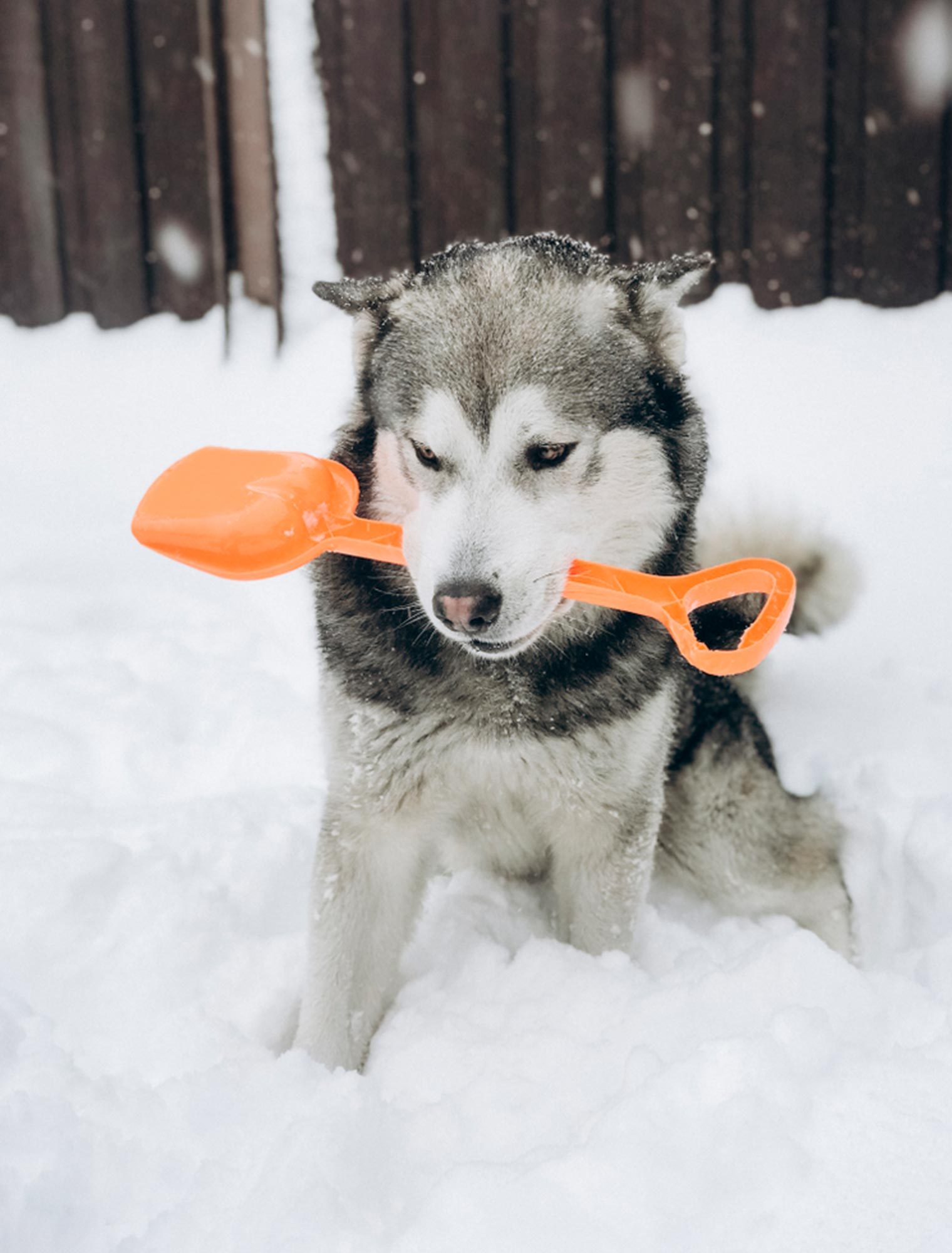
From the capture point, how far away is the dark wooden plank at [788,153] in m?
4.24

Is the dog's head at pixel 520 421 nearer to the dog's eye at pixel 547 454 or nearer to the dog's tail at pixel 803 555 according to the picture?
the dog's eye at pixel 547 454

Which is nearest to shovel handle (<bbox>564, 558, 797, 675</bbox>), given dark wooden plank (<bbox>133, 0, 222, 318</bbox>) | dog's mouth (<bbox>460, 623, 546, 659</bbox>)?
dog's mouth (<bbox>460, 623, 546, 659</bbox>)

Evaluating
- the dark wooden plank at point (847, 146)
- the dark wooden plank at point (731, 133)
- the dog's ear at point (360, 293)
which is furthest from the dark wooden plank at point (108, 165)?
the dog's ear at point (360, 293)

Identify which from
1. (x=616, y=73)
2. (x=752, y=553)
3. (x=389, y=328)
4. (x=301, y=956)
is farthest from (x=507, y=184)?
(x=301, y=956)

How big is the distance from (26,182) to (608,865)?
4.81m

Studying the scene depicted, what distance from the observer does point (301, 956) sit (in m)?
2.12

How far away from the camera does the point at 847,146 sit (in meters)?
4.32

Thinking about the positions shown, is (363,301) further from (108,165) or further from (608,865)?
(108,165)

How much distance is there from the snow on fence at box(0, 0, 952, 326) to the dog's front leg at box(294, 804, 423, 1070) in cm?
343

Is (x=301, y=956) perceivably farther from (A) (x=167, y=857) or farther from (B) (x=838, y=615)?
(B) (x=838, y=615)

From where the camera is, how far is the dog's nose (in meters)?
1.51

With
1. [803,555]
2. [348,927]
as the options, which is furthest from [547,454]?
[803,555]

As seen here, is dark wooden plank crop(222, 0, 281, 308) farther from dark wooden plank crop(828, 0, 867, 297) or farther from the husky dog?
the husky dog

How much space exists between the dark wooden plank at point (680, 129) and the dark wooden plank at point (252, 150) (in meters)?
1.66
